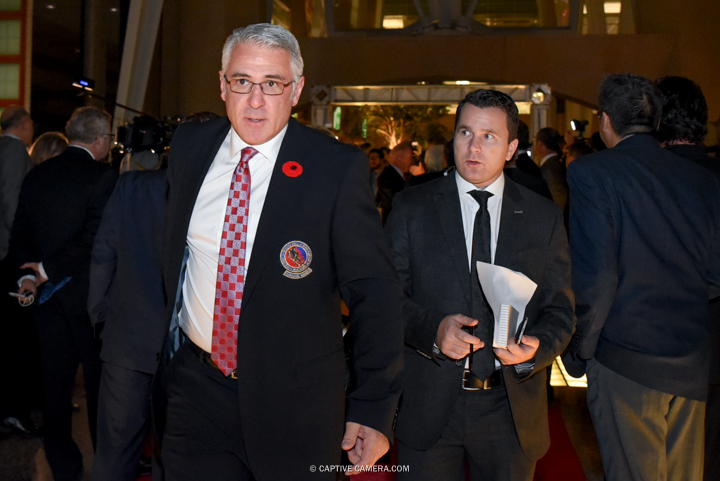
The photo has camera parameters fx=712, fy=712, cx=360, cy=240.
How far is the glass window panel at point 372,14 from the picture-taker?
859 inches

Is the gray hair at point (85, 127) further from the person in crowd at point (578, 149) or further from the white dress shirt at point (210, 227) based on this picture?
the person in crowd at point (578, 149)

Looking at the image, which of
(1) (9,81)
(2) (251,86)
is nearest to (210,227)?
(2) (251,86)

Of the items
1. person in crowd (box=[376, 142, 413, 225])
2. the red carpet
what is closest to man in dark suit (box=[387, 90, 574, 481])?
the red carpet

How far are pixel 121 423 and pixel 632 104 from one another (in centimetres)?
253

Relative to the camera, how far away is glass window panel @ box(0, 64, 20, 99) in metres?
12.7

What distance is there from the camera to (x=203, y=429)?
6.82 ft

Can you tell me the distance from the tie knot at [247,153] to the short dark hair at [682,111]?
1.97m

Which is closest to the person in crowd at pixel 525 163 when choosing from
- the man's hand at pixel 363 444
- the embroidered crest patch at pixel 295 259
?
the embroidered crest patch at pixel 295 259

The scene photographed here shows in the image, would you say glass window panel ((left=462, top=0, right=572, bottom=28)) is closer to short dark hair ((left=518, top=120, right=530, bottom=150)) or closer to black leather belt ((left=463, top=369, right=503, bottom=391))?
short dark hair ((left=518, top=120, right=530, bottom=150))

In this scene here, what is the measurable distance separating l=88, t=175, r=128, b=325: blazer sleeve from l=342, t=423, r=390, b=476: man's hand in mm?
1656

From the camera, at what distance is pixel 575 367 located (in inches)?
117

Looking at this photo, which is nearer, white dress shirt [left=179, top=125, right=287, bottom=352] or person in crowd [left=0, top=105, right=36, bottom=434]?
white dress shirt [left=179, top=125, right=287, bottom=352]

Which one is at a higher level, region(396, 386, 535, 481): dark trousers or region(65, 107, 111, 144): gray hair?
region(65, 107, 111, 144): gray hair

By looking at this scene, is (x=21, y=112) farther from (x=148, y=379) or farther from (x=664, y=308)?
(x=664, y=308)
